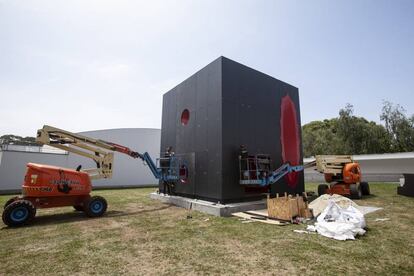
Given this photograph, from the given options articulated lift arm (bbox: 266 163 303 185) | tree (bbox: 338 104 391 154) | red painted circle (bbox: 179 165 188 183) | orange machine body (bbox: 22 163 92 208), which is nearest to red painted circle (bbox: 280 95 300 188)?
articulated lift arm (bbox: 266 163 303 185)

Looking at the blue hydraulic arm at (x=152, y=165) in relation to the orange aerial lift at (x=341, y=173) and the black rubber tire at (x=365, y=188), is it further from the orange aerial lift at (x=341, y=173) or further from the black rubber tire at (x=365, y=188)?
the black rubber tire at (x=365, y=188)

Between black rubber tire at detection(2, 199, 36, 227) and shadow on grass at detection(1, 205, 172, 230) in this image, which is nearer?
black rubber tire at detection(2, 199, 36, 227)

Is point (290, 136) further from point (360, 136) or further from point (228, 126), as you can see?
point (360, 136)

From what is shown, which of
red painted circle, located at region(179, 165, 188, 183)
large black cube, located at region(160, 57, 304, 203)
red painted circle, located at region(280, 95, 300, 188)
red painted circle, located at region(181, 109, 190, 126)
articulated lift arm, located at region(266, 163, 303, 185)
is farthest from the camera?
red painted circle, located at region(280, 95, 300, 188)

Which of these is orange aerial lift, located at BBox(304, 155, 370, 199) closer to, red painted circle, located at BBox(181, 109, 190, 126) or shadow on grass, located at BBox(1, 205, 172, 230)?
red painted circle, located at BBox(181, 109, 190, 126)

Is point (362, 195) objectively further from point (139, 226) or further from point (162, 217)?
point (139, 226)

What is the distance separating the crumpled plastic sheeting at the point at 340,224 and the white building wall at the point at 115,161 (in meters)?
22.3

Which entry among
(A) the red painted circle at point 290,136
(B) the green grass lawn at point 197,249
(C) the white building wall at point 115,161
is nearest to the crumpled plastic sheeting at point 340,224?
(B) the green grass lawn at point 197,249

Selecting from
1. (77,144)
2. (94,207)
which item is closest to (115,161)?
(77,144)

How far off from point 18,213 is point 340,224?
10155 millimetres

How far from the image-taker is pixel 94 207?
30.3 feet

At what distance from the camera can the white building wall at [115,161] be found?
19734 millimetres

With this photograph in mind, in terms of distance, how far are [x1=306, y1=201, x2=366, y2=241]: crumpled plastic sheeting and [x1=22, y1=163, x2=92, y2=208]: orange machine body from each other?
27.9 ft

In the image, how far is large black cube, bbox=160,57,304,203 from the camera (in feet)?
34.4
